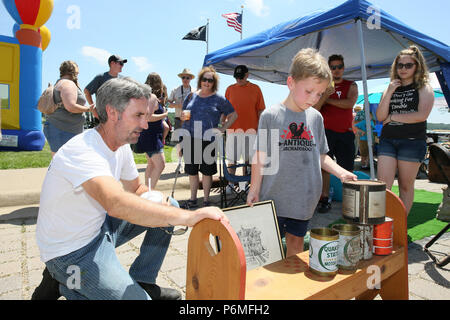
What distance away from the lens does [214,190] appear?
5824 mm

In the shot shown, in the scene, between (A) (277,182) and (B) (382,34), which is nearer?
(A) (277,182)

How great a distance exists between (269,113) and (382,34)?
4.37 metres

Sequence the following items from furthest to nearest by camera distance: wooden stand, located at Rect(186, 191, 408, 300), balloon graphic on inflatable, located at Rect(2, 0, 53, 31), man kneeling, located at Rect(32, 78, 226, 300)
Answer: balloon graphic on inflatable, located at Rect(2, 0, 53, 31) → man kneeling, located at Rect(32, 78, 226, 300) → wooden stand, located at Rect(186, 191, 408, 300)

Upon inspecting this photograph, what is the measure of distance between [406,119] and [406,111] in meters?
0.11

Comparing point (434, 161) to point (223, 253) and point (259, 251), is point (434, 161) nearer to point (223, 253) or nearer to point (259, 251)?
point (259, 251)

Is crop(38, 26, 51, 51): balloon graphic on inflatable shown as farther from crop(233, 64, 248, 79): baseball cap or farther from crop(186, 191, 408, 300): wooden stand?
crop(186, 191, 408, 300): wooden stand

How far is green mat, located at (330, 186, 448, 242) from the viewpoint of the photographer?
3.56 metres

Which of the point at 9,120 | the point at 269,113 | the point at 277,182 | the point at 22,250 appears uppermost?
the point at 9,120

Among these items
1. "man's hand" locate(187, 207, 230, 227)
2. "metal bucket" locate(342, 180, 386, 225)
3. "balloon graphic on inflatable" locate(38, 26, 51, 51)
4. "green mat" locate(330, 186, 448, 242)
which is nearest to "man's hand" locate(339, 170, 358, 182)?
"metal bucket" locate(342, 180, 386, 225)

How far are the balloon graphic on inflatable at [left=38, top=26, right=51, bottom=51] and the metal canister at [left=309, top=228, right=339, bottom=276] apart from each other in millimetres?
13458

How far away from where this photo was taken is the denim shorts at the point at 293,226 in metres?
2.09

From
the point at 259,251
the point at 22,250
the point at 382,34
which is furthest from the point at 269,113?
the point at 382,34

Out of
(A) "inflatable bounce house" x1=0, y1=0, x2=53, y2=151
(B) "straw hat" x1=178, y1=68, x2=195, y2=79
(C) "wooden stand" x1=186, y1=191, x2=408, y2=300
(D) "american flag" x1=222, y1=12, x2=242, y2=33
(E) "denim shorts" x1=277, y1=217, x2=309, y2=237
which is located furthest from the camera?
(D) "american flag" x1=222, y1=12, x2=242, y2=33

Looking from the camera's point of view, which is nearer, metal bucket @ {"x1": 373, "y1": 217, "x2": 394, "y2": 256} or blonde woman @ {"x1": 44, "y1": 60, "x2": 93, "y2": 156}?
metal bucket @ {"x1": 373, "y1": 217, "x2": 394, "y2": 256}
